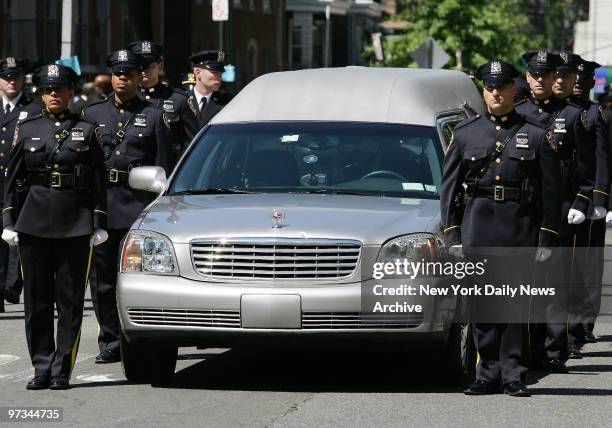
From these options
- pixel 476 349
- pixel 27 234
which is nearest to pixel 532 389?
pixel 476 349

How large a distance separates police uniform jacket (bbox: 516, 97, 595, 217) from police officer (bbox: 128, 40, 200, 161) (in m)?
2.55

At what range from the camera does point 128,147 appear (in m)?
11.6

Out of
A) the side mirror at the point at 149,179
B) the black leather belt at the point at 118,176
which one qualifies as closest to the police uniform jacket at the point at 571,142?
the side mirror at the point at 149,179

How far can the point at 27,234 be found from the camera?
10.2m

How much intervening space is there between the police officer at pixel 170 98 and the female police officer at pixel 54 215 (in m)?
1.93

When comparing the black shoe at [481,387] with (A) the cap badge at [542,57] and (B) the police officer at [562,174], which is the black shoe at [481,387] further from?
(A) the cap badge at [542,57]

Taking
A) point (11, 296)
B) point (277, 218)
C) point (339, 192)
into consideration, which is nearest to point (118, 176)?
point (339, 192)

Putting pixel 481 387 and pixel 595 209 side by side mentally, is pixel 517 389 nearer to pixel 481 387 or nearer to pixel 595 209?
pixel 481 387

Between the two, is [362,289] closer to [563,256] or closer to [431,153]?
[431,153]

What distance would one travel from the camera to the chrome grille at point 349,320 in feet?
31.1

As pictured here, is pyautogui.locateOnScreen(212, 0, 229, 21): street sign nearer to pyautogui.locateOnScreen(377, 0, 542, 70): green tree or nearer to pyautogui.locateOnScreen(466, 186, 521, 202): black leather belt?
pyautogui.locateOnScreen(466, 186, 521, 202): black leather belt

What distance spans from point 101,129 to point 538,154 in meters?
3.42

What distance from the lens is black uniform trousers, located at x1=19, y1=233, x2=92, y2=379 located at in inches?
398

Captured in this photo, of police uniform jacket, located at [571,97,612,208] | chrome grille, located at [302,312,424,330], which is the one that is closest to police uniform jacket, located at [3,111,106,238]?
chrome grille, located at [302,312,424,330]
